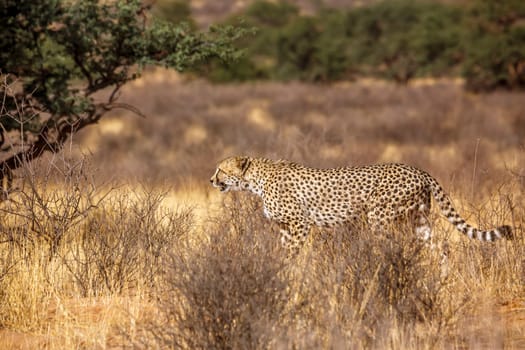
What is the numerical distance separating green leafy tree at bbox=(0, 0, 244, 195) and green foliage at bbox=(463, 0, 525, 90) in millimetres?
17288

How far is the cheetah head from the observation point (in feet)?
22.5

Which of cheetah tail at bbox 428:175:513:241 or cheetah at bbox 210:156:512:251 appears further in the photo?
cheetah at bbox 210:156:512:251

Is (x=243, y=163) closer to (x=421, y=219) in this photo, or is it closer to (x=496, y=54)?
(x=421, y=219)

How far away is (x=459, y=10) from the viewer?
119 ft

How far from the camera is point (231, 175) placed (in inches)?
270

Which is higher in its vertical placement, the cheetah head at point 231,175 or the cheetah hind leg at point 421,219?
the cheetah head at point 231,175


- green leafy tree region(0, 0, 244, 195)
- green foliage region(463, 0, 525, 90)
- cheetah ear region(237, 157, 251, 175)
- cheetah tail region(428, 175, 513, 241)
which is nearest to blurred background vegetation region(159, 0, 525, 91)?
green foliage region(463, 0, 525, 90)

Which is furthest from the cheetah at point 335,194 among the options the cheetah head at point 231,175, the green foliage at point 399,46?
the green foliage at point 399,46

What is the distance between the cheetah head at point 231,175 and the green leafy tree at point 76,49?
1.93 meters

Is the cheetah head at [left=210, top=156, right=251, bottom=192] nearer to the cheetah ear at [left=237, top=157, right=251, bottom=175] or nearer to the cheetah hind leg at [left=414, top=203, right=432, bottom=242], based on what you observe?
the cheetah ear at [left=237, top=157, right=251, bottom=175]

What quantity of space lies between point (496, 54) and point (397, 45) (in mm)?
6517

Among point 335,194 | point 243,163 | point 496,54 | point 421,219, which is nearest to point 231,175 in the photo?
point 243,163

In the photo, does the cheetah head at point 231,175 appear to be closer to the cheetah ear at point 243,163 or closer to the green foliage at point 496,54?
the cheetah ear at point 243,163

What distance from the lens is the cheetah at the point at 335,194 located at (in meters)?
6.21
